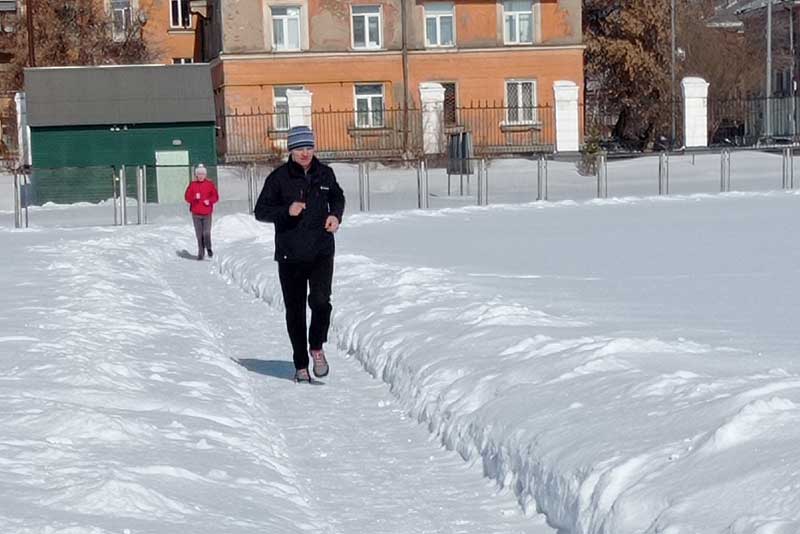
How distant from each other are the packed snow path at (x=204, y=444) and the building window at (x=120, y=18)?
52.5 meters

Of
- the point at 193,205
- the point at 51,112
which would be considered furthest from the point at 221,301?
the point at 51,112

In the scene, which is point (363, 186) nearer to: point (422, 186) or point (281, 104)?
point (422, 186)

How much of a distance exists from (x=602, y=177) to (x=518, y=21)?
14.5 metres

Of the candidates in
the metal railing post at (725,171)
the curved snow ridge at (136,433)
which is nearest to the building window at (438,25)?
the metal railing post at (725,171)

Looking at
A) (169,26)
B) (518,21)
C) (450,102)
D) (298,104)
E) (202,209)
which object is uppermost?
(169,26)

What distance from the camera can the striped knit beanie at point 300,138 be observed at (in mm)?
11758

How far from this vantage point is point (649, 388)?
8633 millimetres

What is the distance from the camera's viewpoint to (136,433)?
897 cm

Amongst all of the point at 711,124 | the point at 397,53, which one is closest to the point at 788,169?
the point at 397,53

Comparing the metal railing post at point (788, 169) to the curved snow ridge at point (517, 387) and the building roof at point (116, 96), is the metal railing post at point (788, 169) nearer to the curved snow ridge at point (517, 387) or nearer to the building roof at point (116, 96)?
the building roof at point (116, 96)

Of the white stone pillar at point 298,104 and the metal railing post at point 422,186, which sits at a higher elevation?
the white stone pillar at point 298,104

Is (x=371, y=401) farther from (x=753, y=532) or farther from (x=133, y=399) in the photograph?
(x=753, y=532)

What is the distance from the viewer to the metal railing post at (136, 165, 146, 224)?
123 feet

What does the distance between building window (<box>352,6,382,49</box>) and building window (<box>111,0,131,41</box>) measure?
49.1 ft
